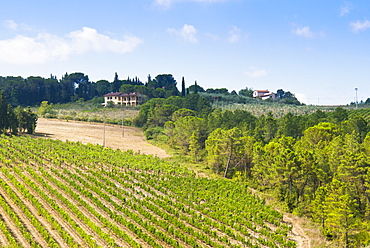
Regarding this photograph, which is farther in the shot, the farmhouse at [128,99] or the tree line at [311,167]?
the farmhouse at [128,99]

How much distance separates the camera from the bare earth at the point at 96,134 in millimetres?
75125

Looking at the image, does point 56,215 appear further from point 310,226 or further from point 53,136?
point 53,136

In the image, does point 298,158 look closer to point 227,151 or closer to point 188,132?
point 227,151

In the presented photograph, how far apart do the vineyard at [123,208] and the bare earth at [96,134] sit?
2157 cm

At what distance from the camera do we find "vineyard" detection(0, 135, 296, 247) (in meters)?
26.3

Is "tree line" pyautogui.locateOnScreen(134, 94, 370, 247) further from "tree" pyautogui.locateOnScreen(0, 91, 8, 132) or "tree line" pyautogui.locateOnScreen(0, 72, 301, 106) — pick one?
"tree line" pyautogui.locateOnScreen(0, 72, 301, 106)

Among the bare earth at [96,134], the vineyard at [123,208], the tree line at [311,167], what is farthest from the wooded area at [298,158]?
the bare earth at [96,134]

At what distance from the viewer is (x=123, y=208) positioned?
1291 inches

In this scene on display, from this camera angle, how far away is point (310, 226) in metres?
33.3

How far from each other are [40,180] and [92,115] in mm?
81375

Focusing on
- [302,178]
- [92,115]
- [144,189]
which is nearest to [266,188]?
[302,178]

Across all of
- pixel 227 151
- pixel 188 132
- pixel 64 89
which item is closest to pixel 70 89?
pixel 64 89

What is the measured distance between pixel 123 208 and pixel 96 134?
2334 inches

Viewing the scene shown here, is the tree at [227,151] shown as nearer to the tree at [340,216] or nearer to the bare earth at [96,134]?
the bare earth at [96,134]
